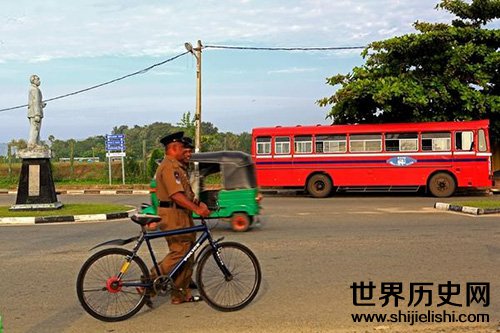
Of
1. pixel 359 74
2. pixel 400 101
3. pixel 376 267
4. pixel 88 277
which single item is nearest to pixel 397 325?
pixel 376 267

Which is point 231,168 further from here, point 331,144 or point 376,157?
point 376,157

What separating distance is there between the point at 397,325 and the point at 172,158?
8.48 feet

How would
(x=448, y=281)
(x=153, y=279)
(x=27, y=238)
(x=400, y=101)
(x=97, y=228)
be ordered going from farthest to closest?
1. (x=400, y=101)
2. (x=97, y=228)
3. (x=27, y=238)
4. (x=448, y=281)
5. (x=153, y=279)

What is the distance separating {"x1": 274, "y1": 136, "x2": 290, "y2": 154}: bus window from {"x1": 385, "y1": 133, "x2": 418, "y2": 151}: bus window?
11.6 ft

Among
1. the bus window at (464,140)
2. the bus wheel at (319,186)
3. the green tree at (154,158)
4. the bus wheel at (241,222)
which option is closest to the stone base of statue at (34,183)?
the bus wheel at (241,222)

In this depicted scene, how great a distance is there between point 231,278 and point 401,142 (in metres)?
14.9

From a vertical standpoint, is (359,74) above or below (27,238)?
above

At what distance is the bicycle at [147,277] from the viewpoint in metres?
4.92

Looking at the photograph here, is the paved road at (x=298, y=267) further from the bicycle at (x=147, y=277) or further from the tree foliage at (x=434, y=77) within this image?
the tree foliage at (x=434, y=77)

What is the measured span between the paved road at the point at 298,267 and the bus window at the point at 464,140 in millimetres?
6438

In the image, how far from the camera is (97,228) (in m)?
11.5

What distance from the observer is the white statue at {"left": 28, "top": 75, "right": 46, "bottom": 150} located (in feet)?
48.1

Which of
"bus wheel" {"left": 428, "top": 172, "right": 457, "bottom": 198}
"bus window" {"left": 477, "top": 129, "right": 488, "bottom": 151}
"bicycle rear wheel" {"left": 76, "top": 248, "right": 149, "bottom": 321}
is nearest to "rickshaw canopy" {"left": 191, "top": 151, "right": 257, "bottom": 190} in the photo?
"bicycle rear wheel" {"left": 76, "top": 248, "right": 149, "bottom": 321}

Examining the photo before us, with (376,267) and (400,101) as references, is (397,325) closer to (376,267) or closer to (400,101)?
(376,267)
